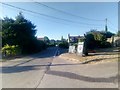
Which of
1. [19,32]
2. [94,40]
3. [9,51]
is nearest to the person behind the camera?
[9,51]

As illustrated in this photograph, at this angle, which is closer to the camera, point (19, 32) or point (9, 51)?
point (9, 51)

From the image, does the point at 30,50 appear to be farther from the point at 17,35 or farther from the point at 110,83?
the point at 110,83

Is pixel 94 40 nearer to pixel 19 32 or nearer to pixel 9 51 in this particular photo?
pixel 19 32

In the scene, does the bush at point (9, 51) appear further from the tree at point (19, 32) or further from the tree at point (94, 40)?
the tree at point (94, 40)

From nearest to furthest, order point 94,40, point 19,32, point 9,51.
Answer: point 9,51 → point 19,32 → point 94,40

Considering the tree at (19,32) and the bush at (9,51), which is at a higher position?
the tree at (19,32)

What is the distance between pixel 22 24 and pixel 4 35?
4.66m

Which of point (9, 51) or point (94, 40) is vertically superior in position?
point (94, 40)

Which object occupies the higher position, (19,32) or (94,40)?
(19,32)

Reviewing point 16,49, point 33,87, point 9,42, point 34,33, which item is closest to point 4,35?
point 9,42

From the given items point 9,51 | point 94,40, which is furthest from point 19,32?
point 94,40

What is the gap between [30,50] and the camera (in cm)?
5144

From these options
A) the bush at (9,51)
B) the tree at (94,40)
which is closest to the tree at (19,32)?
the bush at (9,51)

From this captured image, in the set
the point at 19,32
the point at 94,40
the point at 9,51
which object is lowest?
the point at 9,51
